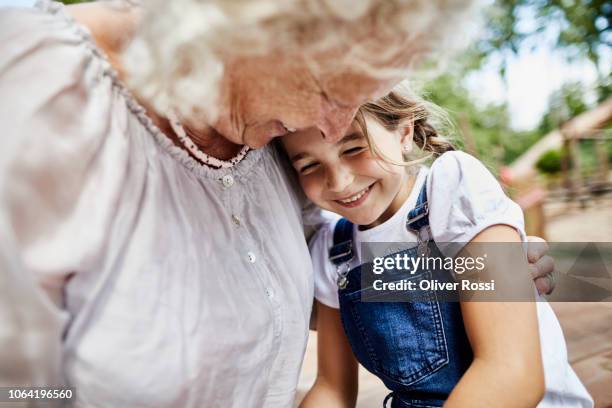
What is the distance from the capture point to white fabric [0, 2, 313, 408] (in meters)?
0.69

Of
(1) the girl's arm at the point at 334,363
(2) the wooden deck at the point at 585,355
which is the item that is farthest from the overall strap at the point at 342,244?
(2) the wooden deck at the point at 585,355

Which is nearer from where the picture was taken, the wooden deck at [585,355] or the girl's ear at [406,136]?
the girl's ear at [406,136]

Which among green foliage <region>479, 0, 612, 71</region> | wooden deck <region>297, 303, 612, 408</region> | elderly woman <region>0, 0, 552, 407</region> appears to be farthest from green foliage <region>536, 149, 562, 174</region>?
elderly woman <region>0, 0, 552, 407</region>

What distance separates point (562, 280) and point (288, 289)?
88 cm

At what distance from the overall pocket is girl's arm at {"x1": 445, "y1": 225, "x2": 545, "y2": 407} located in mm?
132

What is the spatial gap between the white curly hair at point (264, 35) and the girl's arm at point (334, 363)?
1.00m

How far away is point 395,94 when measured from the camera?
4.55 ft

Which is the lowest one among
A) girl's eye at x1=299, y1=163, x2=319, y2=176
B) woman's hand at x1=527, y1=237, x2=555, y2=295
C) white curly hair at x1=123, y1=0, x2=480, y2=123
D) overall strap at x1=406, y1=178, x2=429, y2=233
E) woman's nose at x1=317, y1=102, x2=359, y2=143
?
woman's hand at x1=527, y1=237, x2=555, y2=295

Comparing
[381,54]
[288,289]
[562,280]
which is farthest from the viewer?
[562,280]

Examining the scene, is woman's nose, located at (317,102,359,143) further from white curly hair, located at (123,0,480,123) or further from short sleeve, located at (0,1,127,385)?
short sleeve, located at (0,1,127,385)

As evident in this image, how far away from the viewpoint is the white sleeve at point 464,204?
4.00 feet

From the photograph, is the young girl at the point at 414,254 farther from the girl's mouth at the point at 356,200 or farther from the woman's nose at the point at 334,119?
the woman's nose at the point at 334,119

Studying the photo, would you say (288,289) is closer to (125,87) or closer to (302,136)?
(302,136)

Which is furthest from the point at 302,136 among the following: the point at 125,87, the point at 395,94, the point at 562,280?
the point at 562,280
